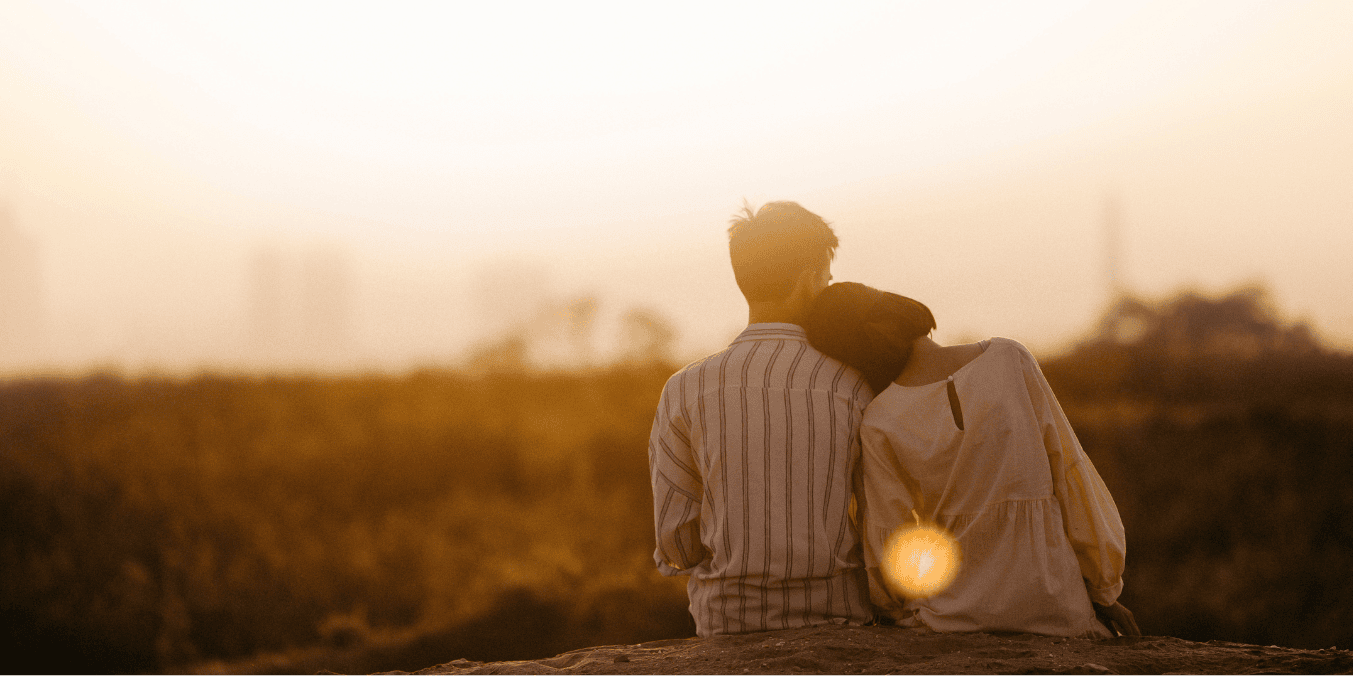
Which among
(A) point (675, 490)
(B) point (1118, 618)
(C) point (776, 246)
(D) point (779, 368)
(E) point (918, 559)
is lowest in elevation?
(B) point (1118, 618)

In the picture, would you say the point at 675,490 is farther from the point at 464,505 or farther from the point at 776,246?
the point at 464,505

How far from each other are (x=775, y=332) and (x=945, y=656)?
1114mm

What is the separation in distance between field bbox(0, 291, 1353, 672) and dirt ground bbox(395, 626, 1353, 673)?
6370 mm

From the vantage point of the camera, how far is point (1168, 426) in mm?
14102

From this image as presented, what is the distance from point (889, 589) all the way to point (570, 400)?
16.2 meters

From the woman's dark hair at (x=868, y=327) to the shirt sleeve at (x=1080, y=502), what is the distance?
360mm

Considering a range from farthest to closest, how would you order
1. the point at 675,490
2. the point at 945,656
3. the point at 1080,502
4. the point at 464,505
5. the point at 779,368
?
1. the point at 464,505
2. the point at 675,490
3. the point at 779,368
4. the point at 1080,502
5. the point at 945,656

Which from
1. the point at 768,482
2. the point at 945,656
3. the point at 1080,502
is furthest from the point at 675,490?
the point at 1080,502

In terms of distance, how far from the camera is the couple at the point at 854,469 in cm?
281

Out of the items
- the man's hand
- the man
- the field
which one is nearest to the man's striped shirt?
the man

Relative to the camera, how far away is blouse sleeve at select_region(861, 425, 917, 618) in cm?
298

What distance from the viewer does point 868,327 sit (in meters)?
2.97

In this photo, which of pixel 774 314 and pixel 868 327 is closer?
pixel 868 327

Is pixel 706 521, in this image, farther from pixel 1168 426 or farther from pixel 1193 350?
pixel 1193 350
